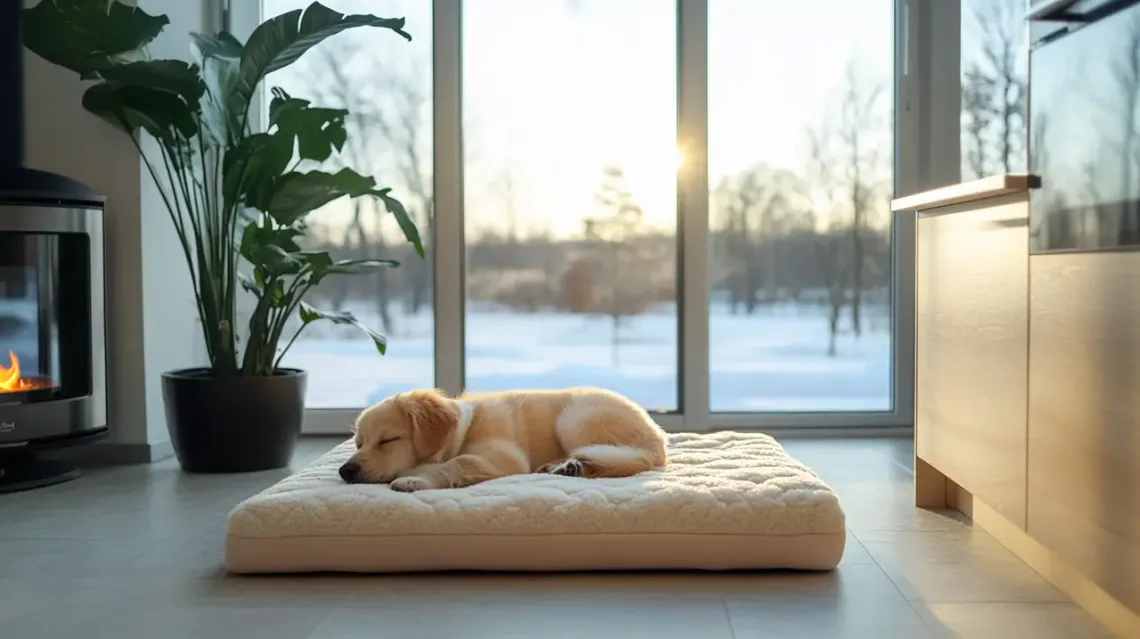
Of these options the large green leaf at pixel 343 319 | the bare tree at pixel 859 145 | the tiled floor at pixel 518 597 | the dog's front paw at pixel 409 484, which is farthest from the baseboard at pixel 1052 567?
the large green leaf at pixel 343 319

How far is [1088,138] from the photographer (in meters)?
2.00

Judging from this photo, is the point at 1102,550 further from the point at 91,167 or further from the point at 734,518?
the point at 91,167

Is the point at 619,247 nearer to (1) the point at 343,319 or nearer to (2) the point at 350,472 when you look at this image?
(1) the point at 343,319

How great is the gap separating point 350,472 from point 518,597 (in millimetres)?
648

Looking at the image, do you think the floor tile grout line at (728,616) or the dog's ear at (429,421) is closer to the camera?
the floor tile grout line at (728,616)

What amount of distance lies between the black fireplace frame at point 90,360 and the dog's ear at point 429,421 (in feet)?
4.64

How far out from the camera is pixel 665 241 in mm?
4535

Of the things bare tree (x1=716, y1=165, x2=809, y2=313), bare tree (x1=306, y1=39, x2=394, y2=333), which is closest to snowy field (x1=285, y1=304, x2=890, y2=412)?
bare tree (x1=716, y1=165, x2=809, y2=313)

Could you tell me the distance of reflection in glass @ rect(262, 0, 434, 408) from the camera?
4504mm

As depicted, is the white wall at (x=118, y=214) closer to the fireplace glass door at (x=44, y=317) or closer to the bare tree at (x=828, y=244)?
the fireplace glass door at (x=44, y=317)

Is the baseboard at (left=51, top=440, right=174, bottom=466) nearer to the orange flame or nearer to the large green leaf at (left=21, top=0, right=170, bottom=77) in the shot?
the orange flame

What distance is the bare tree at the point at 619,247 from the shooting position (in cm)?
455

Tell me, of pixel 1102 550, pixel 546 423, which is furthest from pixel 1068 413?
pixel 546 423

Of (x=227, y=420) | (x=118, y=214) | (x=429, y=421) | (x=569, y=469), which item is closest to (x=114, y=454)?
(x=227, y=420)
